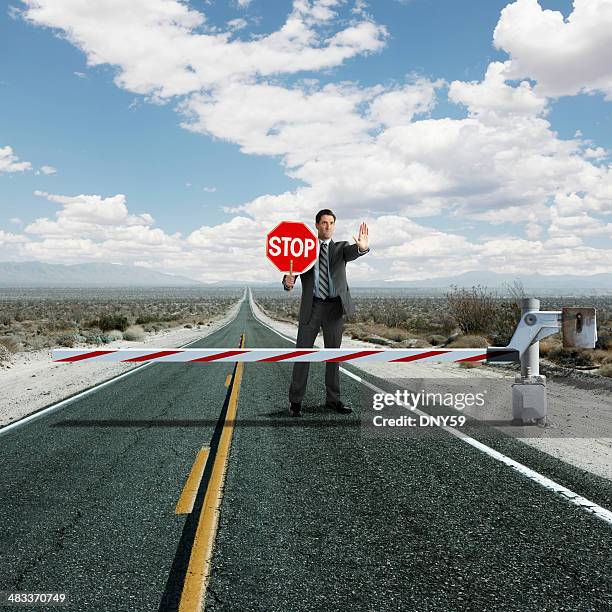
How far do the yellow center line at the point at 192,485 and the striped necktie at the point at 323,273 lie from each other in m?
2.47

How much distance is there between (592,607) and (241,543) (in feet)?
6.59

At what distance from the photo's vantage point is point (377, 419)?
7.23m

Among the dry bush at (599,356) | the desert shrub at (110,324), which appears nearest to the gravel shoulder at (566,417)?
the dry bush at (599,356)

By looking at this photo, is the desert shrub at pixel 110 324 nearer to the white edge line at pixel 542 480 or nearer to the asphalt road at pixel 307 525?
the asphalt road at pixel 307 525

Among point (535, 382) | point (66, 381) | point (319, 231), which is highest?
point (319, 231)

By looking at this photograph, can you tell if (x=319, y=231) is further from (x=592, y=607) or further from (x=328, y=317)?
(x=592, y=607)

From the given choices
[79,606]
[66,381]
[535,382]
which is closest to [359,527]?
[79,606]

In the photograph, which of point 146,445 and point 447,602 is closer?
point 447,602

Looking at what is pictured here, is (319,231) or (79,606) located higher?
(319,231)

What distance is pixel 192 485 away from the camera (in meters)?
4.73

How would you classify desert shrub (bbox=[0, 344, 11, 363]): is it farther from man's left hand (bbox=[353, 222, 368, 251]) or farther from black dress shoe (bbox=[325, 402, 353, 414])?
man's left hand (bbox=[353, 222, 368, 251])

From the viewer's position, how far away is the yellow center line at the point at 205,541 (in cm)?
292

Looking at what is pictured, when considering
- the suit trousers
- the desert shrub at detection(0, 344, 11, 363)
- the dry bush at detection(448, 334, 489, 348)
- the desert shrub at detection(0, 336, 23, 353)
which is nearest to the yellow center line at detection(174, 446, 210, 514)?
the suit trousers

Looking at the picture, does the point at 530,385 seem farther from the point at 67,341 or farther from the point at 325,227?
the point at 67,341
